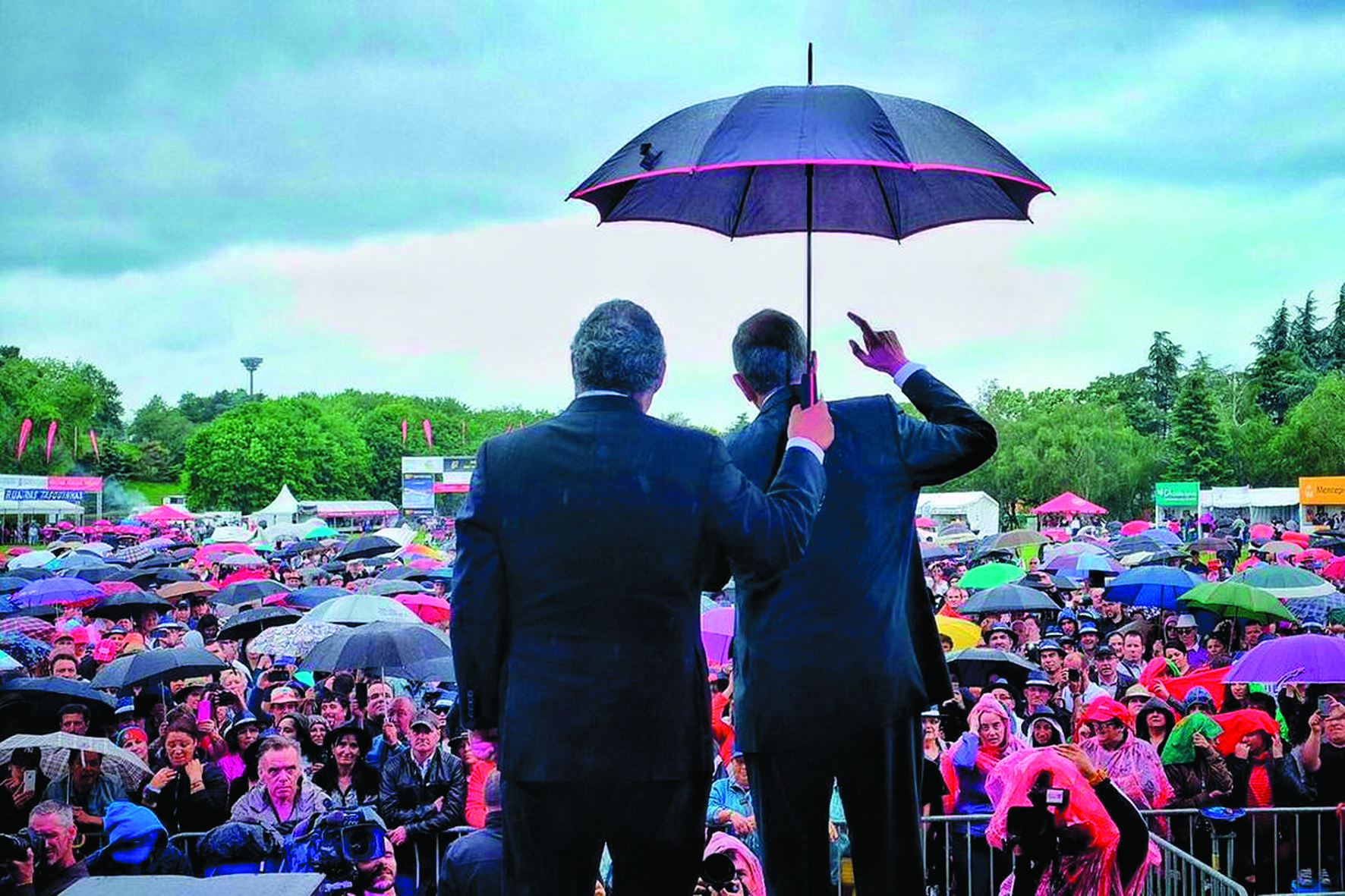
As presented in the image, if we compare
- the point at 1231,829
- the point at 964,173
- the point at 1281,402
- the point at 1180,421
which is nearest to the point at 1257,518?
the point at 1180,421

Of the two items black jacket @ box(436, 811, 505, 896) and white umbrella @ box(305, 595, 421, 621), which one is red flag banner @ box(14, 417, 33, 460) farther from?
black jacket @ box(436, 811, 505, 896)

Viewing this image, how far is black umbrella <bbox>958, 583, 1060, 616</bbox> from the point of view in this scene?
46.0 feet

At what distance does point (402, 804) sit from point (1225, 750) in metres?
4.74

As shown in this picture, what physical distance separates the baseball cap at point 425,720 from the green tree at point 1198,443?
69257mm

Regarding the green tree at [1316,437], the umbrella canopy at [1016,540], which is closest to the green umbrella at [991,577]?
the umbrella canopy at [1016,540]

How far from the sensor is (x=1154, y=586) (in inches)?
636

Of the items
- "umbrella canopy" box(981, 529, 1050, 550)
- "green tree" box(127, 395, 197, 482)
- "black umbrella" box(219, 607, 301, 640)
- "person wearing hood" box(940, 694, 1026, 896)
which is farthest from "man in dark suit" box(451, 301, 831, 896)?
"green tree" box(127, 395, 197, 482)

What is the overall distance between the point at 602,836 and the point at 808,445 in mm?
893

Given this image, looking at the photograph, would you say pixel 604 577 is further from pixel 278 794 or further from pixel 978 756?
pixel 978 756

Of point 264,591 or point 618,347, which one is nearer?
point 618,347

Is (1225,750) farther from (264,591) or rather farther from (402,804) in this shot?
(264,591)

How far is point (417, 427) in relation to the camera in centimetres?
12619

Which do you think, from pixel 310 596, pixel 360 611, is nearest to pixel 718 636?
pixel 360 611

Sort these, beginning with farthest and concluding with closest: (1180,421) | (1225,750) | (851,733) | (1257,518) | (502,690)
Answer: (1180,421) → (1257,518) → (1225,750) → (851,733) → (502,690)
